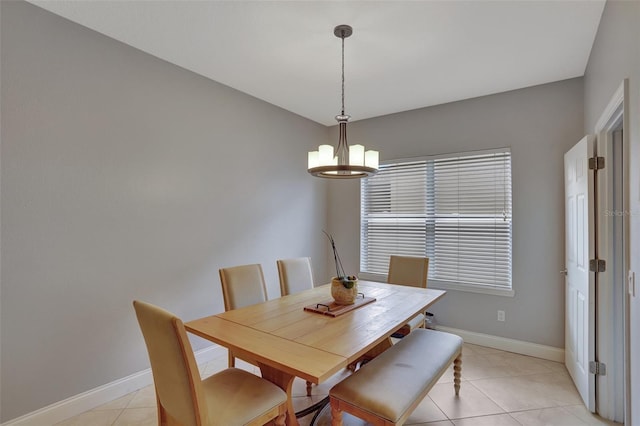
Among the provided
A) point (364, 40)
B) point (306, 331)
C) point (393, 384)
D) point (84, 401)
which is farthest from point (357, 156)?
point (84, 401)

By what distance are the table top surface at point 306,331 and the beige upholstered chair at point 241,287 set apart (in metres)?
0.22

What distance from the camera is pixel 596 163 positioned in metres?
2.23

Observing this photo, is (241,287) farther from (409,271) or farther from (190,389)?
(409,271)

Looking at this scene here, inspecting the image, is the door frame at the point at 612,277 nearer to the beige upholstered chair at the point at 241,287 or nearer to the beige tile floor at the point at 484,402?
the beige tile floor at the point at 484,402

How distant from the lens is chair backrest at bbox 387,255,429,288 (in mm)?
3020

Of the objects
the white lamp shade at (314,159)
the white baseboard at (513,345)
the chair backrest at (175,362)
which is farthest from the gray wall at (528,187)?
the chair backrest at (175,362)

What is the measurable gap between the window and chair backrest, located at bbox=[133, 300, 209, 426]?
302 cm

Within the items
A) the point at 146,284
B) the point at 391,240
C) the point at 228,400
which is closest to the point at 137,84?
the point at 146,284

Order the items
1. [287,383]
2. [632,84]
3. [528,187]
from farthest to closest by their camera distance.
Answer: [528,187], [287,383], [632,84]

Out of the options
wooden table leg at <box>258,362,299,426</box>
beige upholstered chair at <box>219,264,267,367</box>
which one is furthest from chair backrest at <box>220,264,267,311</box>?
wooden table leg at <box>258,362,299,426</box>

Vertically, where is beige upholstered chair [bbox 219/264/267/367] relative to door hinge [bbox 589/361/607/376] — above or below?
above

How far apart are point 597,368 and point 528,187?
1.68 m

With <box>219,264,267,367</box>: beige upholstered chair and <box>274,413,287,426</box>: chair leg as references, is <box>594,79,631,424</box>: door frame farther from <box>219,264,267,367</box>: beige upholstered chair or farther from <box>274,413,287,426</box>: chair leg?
<box>219,264,267,367</box>: beige upholstered chair

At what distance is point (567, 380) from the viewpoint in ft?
8.80
